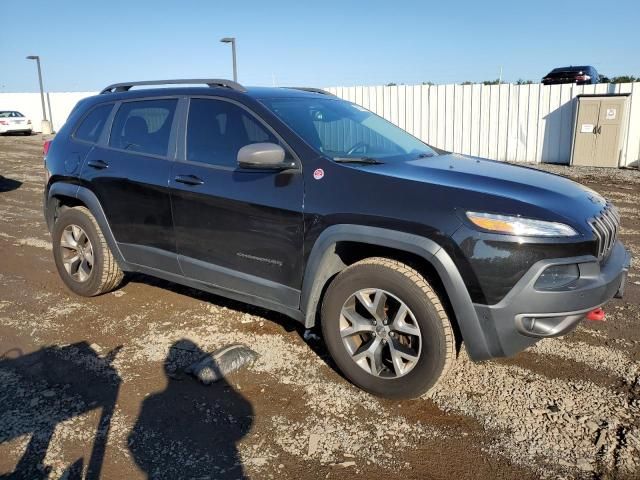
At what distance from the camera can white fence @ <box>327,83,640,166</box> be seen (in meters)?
13.2

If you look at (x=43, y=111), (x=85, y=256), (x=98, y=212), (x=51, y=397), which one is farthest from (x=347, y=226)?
(x=43, y=111)

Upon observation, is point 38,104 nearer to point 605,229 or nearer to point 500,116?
point 500,116

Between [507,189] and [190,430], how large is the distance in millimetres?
2199

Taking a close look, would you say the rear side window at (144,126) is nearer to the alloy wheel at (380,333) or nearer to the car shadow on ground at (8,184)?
the alloy wheel at (380,333)

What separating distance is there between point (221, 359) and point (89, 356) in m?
1.00

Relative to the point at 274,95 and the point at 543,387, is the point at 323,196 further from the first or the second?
the point at 543,387

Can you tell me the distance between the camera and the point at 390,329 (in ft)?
10.1

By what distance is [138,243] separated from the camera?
432 cm

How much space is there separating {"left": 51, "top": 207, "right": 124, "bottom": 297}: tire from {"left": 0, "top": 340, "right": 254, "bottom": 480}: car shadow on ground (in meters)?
1.00

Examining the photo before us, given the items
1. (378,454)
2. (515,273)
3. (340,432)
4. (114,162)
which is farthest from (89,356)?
(515,273)

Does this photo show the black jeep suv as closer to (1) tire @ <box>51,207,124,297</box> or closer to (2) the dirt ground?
(1) tire @ <box>51,207,124,297</box>

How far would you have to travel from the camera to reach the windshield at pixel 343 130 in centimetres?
355

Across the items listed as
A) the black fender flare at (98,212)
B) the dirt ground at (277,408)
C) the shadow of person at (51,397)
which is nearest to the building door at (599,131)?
the dirt ground at (277,408)

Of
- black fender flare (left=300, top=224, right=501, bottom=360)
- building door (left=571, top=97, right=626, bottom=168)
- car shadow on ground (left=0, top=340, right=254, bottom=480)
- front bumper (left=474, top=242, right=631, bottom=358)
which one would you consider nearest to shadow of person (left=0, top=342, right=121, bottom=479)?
car shadow on ground (left=0, top=340, right=254, bottom=480)
